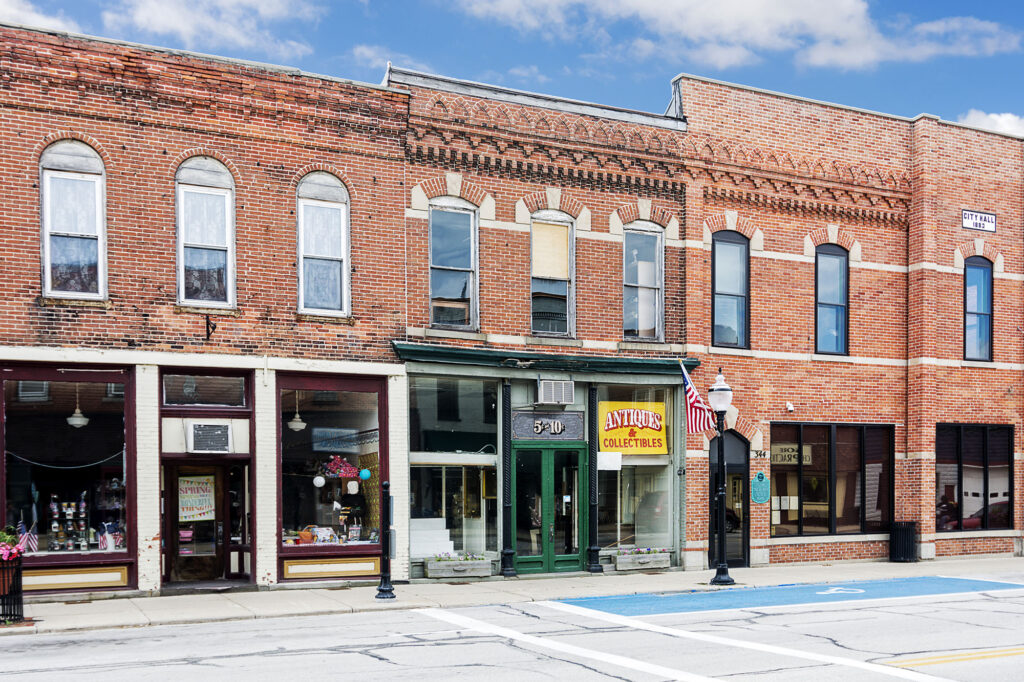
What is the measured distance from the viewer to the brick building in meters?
15.0

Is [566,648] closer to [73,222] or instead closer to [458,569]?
[458,569]

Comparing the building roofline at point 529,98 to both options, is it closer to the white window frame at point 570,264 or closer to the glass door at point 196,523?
the white window frame at point 570,264

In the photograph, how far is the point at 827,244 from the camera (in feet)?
69.9

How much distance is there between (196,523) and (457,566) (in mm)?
4588

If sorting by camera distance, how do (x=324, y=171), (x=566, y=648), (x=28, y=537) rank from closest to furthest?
(x=566, y=648), (x=28, y=537), (x=324, y=171)

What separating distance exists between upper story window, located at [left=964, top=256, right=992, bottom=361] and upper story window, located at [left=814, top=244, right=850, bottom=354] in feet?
11.1

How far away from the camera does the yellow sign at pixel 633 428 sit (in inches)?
744

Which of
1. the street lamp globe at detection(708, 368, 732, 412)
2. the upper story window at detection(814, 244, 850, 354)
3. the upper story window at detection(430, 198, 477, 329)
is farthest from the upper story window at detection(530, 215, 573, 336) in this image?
the upper story window at detection(814, 244, 850, 354)

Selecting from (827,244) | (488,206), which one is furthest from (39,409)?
(827,244)

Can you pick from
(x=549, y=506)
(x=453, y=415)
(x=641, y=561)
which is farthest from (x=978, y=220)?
(x=453, y=415)

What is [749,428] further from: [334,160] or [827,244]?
[334,160]

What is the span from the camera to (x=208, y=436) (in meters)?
15.7

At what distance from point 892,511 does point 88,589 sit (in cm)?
1665

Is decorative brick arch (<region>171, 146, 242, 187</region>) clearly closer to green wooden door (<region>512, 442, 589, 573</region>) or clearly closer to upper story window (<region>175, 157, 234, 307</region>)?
upper story window (<region>175, 157, 234, 307</region>)
